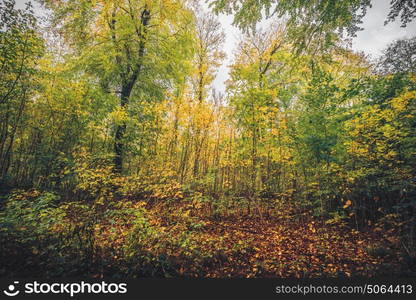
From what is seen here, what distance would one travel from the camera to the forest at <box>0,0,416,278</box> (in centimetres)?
340

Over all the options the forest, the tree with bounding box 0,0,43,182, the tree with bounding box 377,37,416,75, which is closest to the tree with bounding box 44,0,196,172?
the forest

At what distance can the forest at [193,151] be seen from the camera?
11.2 ft

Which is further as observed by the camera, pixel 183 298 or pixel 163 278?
pixel 163 278

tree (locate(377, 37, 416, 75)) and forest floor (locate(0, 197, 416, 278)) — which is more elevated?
tree (locate(377, 37, 416, 75))

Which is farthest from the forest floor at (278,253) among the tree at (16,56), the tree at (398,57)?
the tree at (398,57)

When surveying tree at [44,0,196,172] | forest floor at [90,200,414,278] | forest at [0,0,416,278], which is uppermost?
tree at [44,0,196,172]

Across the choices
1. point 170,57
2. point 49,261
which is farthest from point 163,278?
point 170,57

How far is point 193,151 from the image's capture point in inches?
378

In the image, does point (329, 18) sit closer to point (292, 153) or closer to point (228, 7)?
point (228, 7)

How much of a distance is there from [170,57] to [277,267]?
397 inches

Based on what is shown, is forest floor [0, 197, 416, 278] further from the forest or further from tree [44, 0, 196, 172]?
tree [44, 0, 196, 172]

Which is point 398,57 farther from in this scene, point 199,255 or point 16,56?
point 16,56

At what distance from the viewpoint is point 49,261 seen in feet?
9.07

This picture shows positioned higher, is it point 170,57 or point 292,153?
point 170,57
